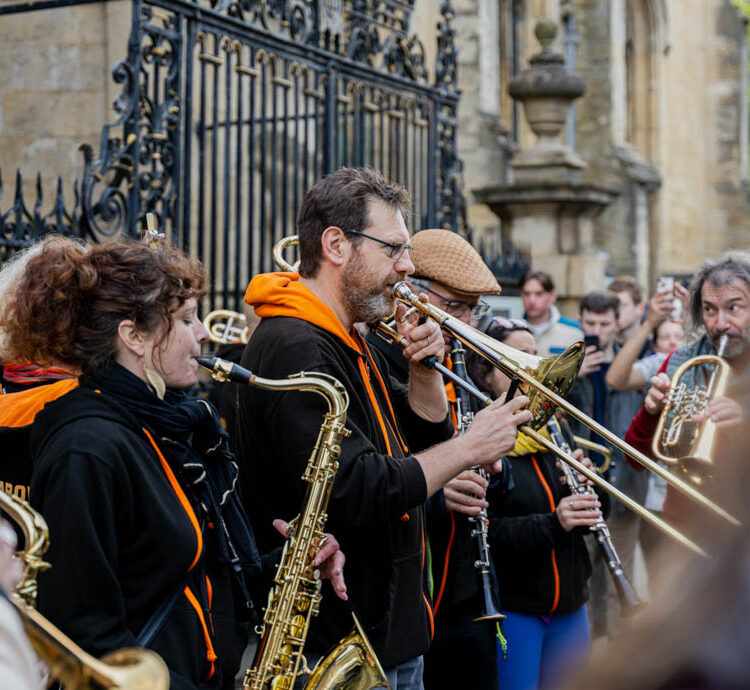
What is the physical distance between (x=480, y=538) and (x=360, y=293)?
41.6 inches

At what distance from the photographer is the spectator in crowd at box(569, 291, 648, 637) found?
263 inches

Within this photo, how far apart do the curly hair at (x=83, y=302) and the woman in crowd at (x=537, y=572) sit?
1.77 metres

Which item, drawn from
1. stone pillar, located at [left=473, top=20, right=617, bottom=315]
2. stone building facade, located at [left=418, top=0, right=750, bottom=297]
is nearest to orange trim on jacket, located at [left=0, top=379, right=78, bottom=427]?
stone pillar, located at [left=473, top=20, right=617, bottom=315]

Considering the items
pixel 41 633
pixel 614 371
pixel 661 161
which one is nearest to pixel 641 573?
pixel 614 371

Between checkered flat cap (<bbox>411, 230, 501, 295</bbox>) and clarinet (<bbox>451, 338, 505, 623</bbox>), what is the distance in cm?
27

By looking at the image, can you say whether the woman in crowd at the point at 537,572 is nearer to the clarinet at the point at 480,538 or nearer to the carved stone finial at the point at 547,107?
the clarinet at the point at 480,538

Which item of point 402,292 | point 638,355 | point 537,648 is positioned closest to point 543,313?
point 638,355

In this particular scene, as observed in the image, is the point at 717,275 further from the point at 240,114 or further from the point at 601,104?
the point at 601,104

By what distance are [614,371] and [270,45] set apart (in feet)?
10.1

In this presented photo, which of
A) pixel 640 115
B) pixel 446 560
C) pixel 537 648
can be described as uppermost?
pixel 640 115

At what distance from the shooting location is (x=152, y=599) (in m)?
2.65

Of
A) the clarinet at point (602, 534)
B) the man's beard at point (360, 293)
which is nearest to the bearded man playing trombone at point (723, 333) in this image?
the clarinet at point (602, 534)

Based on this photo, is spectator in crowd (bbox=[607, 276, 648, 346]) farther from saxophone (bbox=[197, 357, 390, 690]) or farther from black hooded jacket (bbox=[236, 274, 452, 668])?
saxophone (bbox=[197, 357, 390, 690])

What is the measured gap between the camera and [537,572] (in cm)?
411
